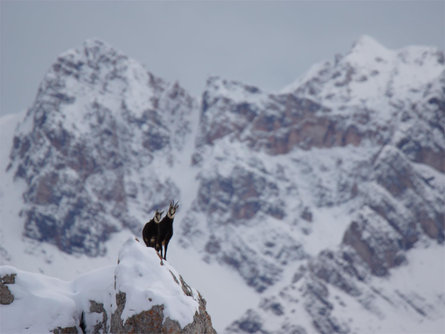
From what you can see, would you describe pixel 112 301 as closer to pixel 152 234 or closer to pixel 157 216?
pixel 152 234

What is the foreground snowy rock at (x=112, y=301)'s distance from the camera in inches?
1086

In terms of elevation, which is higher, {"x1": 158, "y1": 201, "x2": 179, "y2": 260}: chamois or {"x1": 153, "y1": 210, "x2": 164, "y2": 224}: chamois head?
{"x1": 153, "y1": 210, "x2": 164, "y2": 224}: chamois head

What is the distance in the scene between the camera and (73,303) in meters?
31.8

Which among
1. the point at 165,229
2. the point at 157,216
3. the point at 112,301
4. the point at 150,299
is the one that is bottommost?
the point at 112,301

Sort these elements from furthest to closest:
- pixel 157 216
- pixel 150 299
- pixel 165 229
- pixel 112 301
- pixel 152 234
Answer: pixel 152 234 → pixel 165 229 → pixel 157 216 → pixel 112 301 → pixel 150 299

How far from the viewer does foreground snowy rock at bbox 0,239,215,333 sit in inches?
1086

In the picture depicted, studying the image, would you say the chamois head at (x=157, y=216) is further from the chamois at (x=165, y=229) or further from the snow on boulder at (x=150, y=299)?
the snow on boulder at (x=150, y=299)

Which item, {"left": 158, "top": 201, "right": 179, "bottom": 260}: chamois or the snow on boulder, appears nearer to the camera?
the snow on boulder

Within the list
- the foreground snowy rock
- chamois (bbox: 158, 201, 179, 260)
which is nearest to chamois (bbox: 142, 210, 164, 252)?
chamois (bbox: 158, 201, 179, 260)

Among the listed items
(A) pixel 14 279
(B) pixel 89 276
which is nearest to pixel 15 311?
(A) pixel 14 279

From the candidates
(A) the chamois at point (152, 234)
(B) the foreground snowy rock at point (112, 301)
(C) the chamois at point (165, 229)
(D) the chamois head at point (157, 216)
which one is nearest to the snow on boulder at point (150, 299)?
(B) the foreground snowy rock at point (112, 301)

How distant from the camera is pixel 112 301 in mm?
30562

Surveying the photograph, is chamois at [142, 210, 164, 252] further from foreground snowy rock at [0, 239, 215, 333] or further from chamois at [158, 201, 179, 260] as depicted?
foreground snowy rock at [0, 239, 215, 333]

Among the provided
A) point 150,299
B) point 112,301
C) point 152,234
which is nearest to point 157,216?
point 152,234
